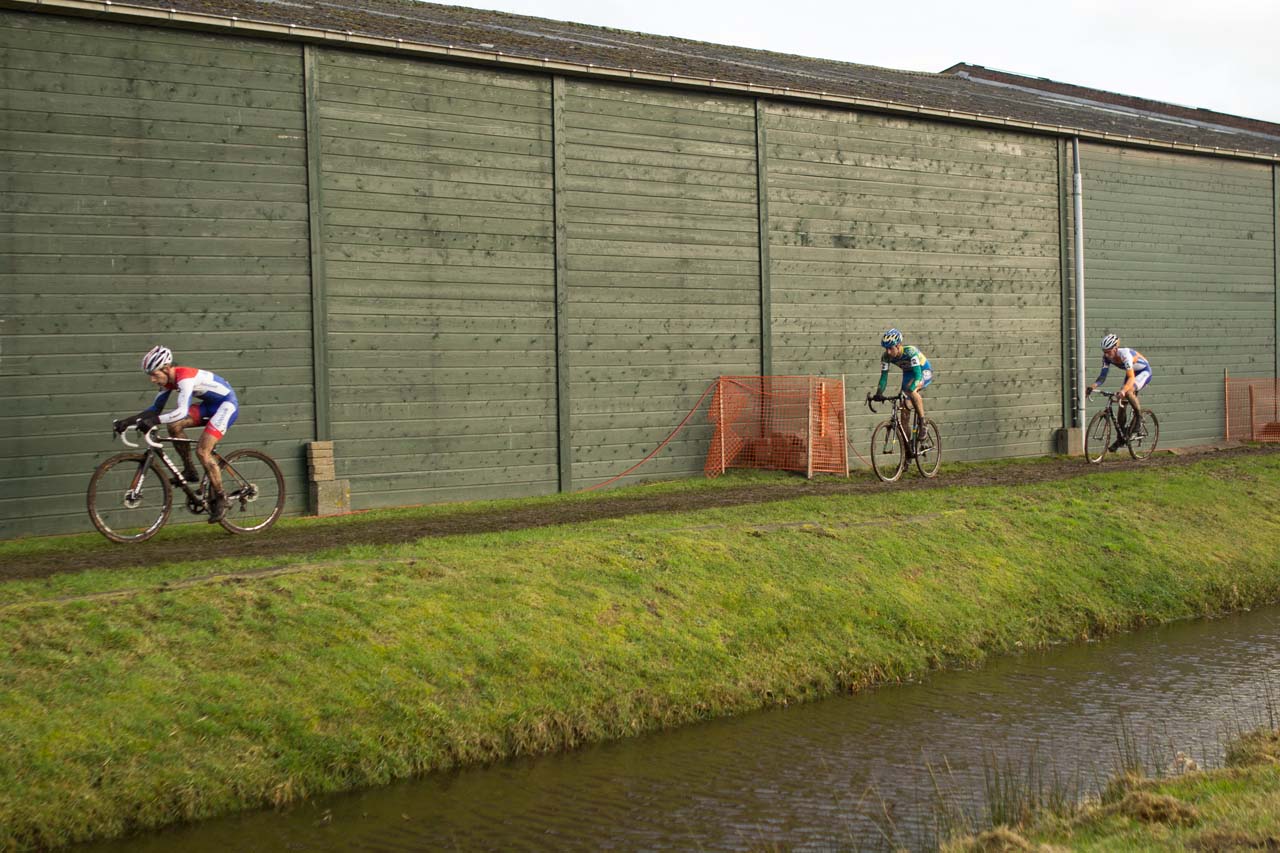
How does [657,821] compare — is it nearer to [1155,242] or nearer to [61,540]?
[61,540]

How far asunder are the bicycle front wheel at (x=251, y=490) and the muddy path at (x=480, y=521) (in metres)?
0.32

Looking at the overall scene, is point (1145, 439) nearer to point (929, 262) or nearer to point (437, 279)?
point (929, 262)

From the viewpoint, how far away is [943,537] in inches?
486

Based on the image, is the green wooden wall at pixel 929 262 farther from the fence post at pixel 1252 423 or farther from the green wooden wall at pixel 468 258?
the fence post at pixel 1252 423

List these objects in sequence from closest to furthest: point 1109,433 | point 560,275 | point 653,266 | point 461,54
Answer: point 461,54 → point 560,275 → point 653,266 → point 1109,433

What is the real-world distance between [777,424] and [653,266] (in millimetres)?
2925

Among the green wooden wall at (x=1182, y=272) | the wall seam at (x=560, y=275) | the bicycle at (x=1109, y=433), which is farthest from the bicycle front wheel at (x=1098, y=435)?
the wall seam at (x=560, y=275)

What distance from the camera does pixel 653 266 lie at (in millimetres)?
16750

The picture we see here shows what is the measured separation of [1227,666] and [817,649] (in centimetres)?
330

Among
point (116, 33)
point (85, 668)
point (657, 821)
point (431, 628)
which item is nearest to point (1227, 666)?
point (657, 821)

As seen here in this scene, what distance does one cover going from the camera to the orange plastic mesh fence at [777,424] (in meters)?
16.9

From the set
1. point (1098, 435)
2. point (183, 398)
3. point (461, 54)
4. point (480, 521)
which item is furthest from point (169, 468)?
point (1098, 435)

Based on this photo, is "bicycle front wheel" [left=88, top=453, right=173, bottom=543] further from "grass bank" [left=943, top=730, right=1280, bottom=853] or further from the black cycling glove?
"grass bank" [left=943, top=730, right=1280, bottom=853]

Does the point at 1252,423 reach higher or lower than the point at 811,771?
higher
